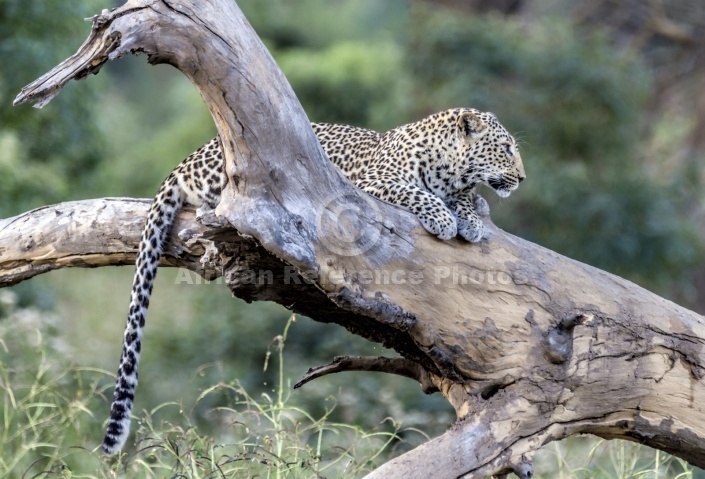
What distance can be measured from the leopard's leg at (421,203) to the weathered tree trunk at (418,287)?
0.07 m

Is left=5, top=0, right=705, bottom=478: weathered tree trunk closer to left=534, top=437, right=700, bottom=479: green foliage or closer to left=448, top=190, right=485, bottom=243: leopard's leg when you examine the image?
left=448, top=190, right=485, bottom=243: leopard's leg

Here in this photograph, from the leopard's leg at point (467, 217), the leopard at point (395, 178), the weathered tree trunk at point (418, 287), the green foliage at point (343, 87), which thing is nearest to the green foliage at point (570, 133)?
the green foliage at point (343, 87)

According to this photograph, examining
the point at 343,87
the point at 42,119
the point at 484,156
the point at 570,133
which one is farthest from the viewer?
the point at 343,87

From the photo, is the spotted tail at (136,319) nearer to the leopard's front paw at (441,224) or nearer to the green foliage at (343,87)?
the leopard's front paw at (441,224)

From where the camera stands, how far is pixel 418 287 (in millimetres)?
5309

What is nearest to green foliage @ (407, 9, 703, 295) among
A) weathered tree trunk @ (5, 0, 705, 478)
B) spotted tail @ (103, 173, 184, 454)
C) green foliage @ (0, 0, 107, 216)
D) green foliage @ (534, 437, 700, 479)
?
green foliage @ (534, 437, 700, 479)

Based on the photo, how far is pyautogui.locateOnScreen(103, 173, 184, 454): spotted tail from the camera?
5.65 m

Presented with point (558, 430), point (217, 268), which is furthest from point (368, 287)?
point (558, 430)

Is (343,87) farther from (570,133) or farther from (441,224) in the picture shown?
(441,224)

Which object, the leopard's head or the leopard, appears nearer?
the leopard

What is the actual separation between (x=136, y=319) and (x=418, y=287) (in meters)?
1.69

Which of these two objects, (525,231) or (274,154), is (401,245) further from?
(525,231)

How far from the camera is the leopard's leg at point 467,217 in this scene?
559cm

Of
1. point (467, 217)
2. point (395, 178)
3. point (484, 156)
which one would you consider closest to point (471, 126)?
point (484, 156)
